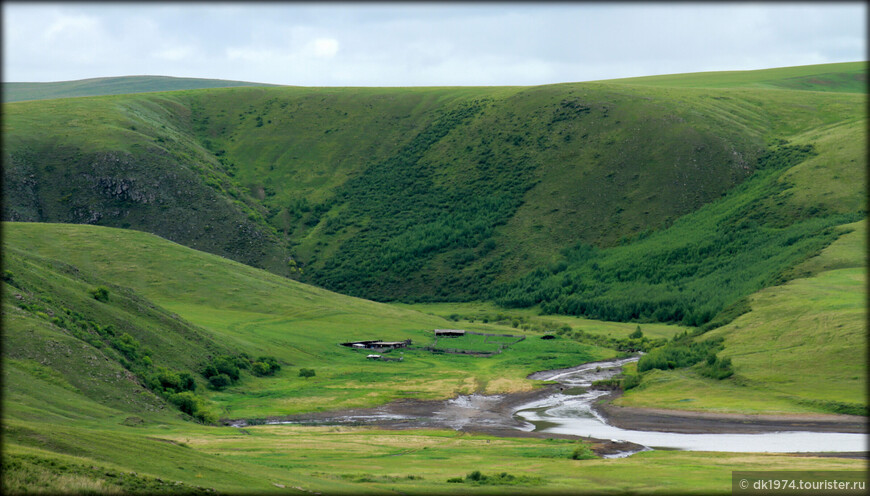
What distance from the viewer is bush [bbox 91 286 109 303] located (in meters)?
64.7

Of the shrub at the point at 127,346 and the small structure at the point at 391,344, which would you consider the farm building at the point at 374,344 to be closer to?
the small structure at the point at 391,344

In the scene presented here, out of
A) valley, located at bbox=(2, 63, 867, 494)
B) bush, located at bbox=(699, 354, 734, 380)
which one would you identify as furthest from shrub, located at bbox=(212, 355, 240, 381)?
bush, located at bbox=(699, 354, 734, 380)

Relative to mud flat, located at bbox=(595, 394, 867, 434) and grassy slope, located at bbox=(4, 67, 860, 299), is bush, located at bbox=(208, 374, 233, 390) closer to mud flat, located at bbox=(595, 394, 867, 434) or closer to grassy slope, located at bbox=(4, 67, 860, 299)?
mud flat, located at bbox=(595, 394, 867, 434)

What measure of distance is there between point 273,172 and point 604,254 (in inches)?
3159

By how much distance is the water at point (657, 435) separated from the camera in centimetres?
4834

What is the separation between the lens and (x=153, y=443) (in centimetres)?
3409

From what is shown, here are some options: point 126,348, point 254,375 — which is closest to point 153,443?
point 126,348

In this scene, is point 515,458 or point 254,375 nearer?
point 515,458

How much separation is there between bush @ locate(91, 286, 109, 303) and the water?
116ft

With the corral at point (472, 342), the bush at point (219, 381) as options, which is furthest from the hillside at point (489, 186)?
the bush at point (219, 381)

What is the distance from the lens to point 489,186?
164875mm

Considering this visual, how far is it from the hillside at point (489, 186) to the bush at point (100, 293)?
72467 millimetres

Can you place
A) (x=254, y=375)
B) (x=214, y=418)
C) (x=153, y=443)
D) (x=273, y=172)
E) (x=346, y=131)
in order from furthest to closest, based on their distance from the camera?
(x=346, y=131)
(x=273, y=172)
(x=254, y=375)
(x=214, y=418)
(x=153, y=443)

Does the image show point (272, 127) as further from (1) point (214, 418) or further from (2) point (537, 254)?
(1) point (214, 418)
